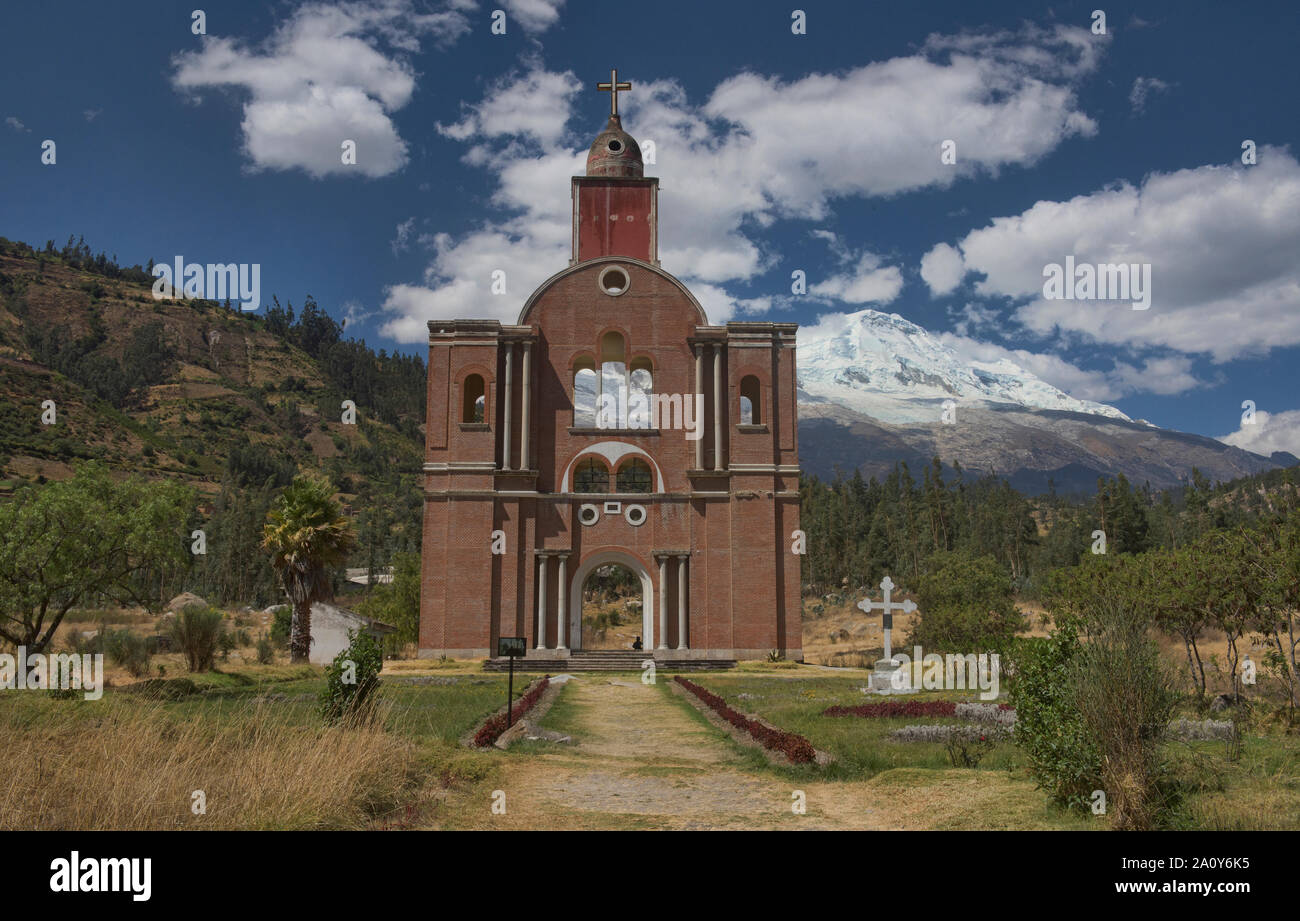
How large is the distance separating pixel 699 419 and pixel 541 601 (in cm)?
922

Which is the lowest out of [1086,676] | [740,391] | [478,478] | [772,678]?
[772,678]

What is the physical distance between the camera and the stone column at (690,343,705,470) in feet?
121

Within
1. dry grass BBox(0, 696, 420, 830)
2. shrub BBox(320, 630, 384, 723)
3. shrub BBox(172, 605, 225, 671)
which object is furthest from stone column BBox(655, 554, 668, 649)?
dry grass BBox(0, 696, 420, 830)

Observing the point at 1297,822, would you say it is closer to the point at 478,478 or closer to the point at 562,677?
the point at 562,677

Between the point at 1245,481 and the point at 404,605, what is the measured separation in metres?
182

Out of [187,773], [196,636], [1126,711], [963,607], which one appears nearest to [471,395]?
[196,636]

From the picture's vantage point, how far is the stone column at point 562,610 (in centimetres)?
3584

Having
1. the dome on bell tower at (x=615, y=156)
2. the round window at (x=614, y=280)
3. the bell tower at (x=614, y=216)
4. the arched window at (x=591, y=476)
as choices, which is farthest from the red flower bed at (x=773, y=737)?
the dome on bell tower at (x=615, y=156)

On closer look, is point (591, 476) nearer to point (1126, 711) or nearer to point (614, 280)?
point (614, 280)

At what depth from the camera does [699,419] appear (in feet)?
121

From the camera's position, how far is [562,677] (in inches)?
1129

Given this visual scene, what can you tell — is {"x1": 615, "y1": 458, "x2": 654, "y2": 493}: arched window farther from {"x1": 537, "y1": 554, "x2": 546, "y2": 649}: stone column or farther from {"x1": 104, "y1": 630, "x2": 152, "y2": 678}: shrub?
{"x1": 104, "y1": 630, "x2": 152, "y2": 678}: shrub

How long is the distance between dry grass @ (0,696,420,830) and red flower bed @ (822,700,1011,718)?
10.8 metres
